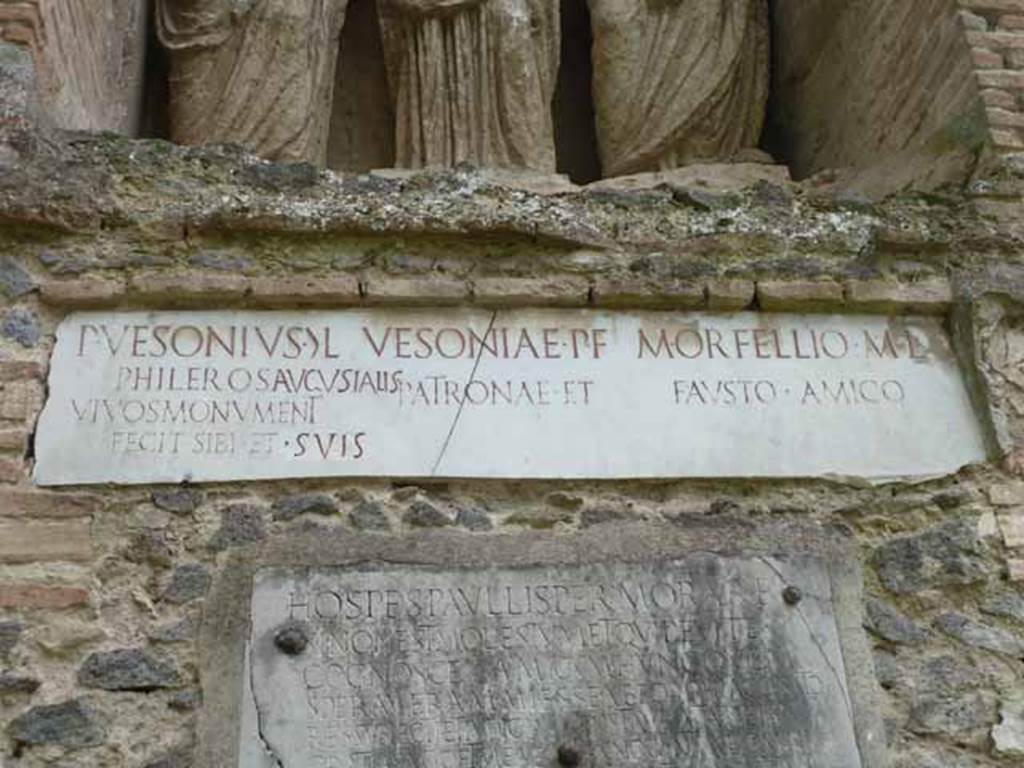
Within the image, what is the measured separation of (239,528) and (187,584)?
19 cm

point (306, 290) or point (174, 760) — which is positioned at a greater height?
point (306, 290)

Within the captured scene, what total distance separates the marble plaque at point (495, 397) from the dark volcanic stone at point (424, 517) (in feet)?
0.30

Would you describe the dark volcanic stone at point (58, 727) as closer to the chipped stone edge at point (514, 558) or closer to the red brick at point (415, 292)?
the chipped stone edge at point (514, 558)

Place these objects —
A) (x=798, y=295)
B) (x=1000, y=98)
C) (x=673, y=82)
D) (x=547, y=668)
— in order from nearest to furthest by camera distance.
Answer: (x=547, y=668) → (x=798, y=295) → (x=1000, y=98) → (x=673, y=82)

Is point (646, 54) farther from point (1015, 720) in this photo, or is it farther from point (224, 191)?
→ point (1015, 720)

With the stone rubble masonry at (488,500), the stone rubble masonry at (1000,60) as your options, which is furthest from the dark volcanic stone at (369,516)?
the stone rubble masonry at (1000,60)

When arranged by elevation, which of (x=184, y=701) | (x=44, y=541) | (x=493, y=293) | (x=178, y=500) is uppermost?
(x=493, y=293)

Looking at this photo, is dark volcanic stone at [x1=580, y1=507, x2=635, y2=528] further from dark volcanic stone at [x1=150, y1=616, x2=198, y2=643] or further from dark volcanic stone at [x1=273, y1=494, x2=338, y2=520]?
dark volcanic stone at [x1=150, y1=616, x2=198, y2=643]

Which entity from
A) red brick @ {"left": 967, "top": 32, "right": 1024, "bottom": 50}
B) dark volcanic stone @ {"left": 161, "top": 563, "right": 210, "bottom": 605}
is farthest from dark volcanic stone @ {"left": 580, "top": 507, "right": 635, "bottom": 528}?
red brick @ {"left": 967, "top": 32, "right": 1024, "bottom": 50}

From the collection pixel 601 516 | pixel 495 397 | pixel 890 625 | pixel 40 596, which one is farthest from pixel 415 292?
pixel 890 625

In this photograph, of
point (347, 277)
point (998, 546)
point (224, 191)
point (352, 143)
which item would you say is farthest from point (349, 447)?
point (352, 143)

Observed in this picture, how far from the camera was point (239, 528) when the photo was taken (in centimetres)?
366

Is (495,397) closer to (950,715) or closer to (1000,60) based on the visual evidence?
(950,715)

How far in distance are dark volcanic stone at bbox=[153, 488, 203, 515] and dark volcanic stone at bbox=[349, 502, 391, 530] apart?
0.38 m
